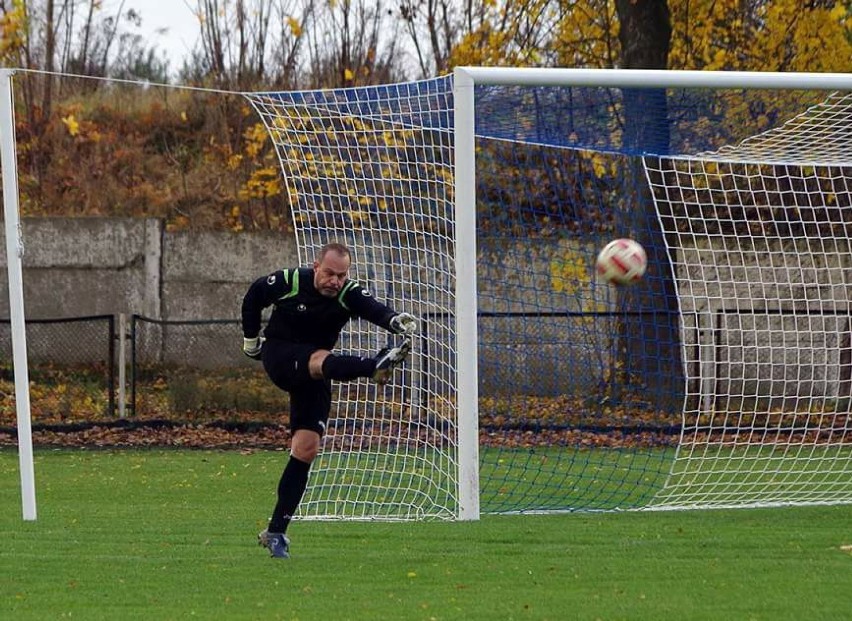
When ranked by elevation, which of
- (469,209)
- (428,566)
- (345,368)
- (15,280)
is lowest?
(428,566)

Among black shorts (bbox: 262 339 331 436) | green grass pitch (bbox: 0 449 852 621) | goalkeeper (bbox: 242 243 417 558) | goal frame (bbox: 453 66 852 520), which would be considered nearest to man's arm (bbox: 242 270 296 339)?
goalkeeper (bbox: 242 243 417 558)

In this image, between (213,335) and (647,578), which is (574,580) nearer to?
(647,578)

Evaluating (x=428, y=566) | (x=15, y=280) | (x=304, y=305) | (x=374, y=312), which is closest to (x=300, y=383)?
(x=304, y=305)

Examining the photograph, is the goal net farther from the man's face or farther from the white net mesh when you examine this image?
the man's face

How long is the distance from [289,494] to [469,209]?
2393 millimetres

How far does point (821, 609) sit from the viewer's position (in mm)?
6277

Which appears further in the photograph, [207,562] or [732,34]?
[732,34]

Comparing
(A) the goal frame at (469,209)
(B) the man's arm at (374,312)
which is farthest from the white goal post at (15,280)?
(A) the goal frame at (469,209)

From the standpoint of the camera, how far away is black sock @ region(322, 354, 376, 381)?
8078mm

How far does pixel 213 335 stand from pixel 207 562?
46.3 feet

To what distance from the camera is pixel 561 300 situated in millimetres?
17484

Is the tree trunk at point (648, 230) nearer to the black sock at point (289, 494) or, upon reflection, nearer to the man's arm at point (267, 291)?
the man's arm at point (267, 291)

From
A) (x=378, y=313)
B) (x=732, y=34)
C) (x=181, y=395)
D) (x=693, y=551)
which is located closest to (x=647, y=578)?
(x=693, y=551)

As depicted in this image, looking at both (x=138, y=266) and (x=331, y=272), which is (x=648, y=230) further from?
(x=138, y=266)
